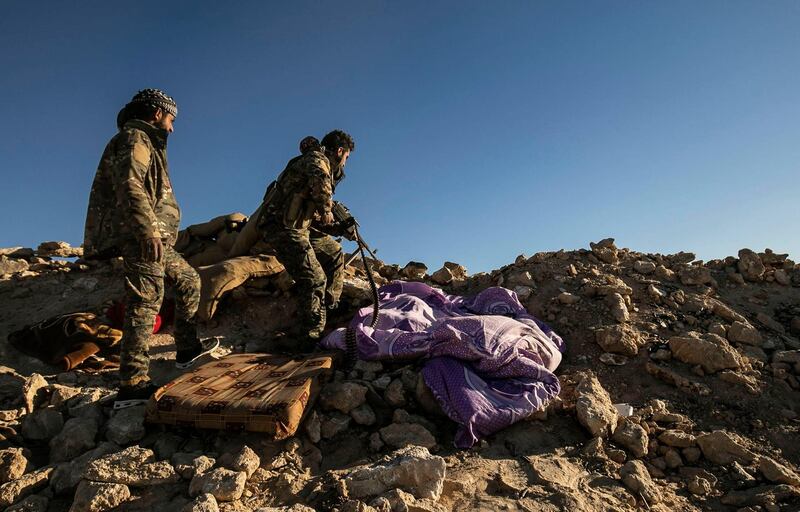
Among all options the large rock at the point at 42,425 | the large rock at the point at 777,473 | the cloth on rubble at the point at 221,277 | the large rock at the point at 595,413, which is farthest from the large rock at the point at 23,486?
the large rock at the point at 777,473

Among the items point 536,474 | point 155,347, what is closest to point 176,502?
point 536,474

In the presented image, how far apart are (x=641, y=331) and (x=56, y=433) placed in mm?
4666

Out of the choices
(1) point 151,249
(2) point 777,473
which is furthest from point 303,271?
(2) point 777,473

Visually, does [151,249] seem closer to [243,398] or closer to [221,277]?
[243,398]

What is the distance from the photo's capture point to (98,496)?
212 centimetres

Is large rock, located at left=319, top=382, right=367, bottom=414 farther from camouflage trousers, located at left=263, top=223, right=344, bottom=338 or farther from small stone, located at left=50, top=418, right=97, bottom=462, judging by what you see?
small stone, located at left=50, top=418, right=97, bottom=462

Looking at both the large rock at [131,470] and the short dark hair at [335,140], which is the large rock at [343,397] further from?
the short dark hair at [335,140]

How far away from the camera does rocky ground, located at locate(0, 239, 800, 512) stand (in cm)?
222

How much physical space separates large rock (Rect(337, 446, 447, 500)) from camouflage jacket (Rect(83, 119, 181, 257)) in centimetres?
194

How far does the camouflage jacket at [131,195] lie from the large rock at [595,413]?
9.67 feet

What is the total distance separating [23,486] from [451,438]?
2.26 meters

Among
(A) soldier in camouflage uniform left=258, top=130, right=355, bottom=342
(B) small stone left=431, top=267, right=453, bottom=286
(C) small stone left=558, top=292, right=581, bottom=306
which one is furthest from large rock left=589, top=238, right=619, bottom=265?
(A) soldier in camouflage uniform left=258, top=130, right=355, bottom=342

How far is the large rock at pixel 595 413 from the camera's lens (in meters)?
2.82

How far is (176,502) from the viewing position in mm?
2154
